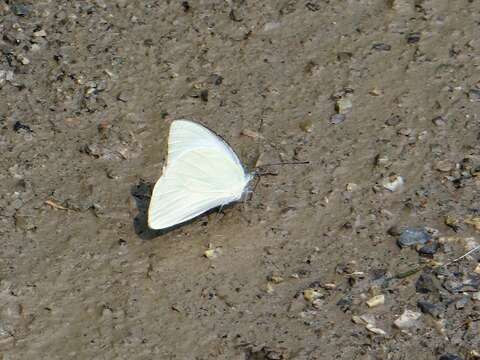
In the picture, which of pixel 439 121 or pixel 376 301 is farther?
pixel 439 121

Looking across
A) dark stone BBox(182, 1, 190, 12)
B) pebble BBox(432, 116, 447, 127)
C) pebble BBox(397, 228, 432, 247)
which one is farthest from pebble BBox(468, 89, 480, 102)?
dark stone BBox(182, 1, 190, 12)

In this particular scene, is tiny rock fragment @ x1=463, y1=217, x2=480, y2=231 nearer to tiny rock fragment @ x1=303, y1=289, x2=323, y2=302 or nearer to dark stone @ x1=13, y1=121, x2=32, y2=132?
tiny rock fragment @ x1=303, y1=289, x2=323, y2=302

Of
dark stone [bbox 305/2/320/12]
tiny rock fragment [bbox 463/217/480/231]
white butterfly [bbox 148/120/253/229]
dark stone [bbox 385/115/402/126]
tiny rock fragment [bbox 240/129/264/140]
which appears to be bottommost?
tiny rock fragment [bbox 463/217/480/231]

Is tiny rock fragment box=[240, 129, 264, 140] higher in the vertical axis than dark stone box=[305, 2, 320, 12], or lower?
lower

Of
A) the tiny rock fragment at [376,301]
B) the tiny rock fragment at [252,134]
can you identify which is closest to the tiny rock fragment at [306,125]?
the tiny rock fragment at [252,134]

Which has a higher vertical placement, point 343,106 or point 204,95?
point 204,95

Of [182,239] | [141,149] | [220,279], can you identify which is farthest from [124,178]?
[220,279]

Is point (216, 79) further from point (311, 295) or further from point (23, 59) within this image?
point (311, 295)

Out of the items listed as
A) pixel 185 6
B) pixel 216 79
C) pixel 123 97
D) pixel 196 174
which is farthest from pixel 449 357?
pixel 185 6

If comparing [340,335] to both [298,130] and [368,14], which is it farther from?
[368,14]
